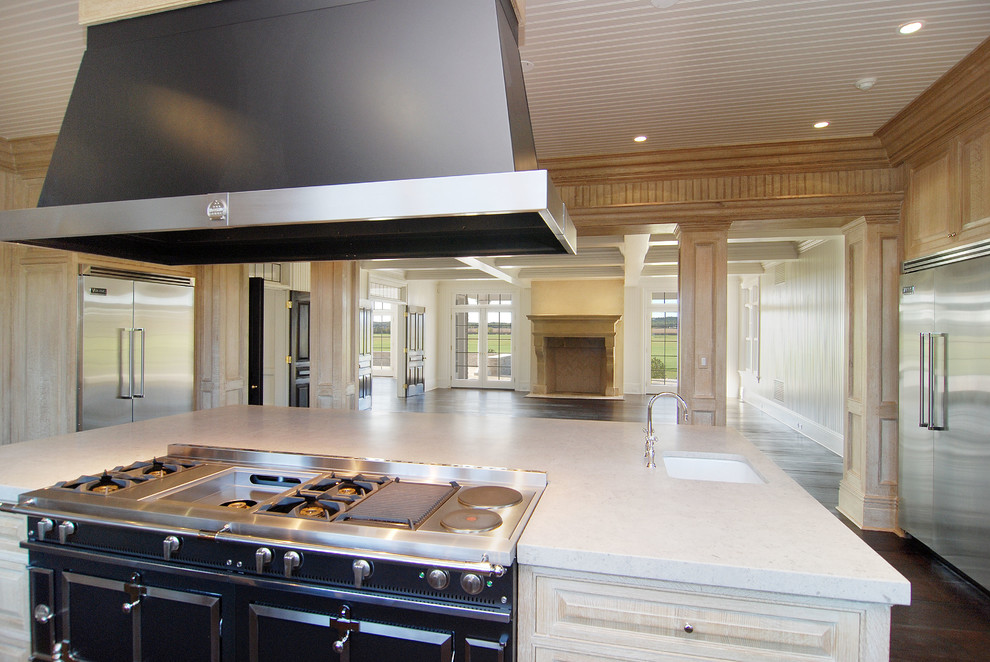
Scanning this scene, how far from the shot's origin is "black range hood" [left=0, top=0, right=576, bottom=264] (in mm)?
1375

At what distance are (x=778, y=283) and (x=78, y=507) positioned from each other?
365 inches

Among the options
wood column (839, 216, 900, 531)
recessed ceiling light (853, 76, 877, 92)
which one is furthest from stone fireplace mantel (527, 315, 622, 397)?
recessed ceiling light (853, 76, 877, 92)

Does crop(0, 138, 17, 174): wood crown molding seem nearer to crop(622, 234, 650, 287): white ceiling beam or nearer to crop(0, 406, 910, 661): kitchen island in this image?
crop(0, 406, 910, 661): kitchen island

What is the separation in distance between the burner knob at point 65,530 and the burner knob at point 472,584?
118 centimetres

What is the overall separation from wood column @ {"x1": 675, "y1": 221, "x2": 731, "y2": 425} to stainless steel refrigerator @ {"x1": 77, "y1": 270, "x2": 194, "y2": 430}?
4212mm

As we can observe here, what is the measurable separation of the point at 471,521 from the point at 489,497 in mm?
206

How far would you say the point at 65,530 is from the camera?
4.85ft

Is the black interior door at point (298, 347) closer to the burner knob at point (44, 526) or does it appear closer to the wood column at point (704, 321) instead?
the wood column at point (704, 321)

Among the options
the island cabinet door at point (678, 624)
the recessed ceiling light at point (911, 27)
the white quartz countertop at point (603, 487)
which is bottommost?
the island cabinet door at point (678, 624)

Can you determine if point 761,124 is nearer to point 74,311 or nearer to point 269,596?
point 269,596

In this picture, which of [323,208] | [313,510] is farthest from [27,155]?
[313,510]

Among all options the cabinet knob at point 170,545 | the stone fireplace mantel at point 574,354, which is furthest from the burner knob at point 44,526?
the stone fireplace mantel at point 574,354

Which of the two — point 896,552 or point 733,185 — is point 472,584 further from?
point 733,185

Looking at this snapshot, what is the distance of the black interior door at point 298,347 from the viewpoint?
21.4ft
